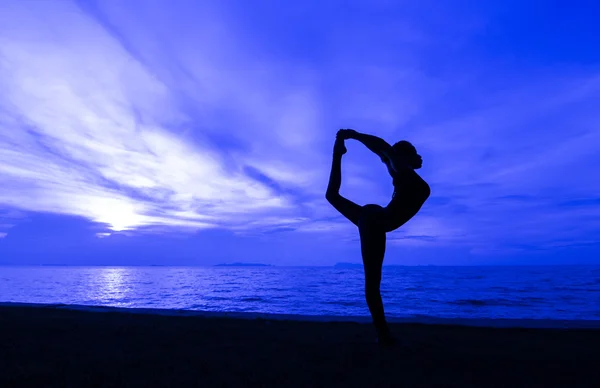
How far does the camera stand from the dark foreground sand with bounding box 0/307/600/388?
3.07 m

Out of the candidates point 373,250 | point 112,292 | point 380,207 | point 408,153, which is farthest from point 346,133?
point 112,292

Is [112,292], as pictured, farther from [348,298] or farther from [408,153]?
[408,153]

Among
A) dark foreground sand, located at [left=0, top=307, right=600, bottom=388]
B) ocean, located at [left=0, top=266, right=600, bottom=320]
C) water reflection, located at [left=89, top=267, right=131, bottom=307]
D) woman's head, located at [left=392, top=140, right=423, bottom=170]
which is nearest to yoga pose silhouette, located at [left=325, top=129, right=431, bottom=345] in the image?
woman's head, located at [left=392, top=140, right=423, bottom=170]

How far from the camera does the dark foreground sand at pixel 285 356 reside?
3.07 metres

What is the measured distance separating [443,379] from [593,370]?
5.17 ft

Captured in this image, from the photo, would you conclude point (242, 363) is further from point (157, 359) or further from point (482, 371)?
point (482, 371)

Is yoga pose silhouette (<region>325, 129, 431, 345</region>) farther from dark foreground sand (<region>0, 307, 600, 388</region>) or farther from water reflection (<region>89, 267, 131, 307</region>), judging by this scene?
water reflection (<region>89, 267, 131, 307</region>)

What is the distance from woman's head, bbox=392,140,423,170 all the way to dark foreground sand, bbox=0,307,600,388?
7.29 feet

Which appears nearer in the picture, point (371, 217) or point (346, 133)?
point (371, 217)

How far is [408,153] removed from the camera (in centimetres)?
462

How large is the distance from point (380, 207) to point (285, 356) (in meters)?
2.12

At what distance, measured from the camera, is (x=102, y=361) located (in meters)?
3.65

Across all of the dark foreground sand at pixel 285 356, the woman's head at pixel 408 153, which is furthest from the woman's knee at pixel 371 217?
the dark foreground sand at pixel 285 356

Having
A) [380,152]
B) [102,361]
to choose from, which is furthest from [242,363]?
[380,152]
